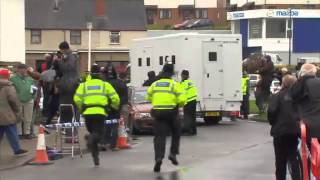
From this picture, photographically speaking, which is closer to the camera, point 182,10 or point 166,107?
point 166,107

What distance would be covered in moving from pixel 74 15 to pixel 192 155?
175ft

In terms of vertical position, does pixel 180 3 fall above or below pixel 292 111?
above

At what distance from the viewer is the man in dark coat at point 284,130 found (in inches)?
394

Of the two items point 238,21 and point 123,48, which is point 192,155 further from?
point 238,21

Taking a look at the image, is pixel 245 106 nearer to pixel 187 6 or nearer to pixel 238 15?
pixel 238 15

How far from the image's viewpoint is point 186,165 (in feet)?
45.1

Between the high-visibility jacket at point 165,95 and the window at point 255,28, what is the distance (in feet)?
241

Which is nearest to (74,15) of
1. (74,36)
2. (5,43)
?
(74,36)

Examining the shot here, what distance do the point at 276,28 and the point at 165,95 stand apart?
74079mm

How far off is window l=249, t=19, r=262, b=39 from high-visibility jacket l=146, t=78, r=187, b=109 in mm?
73511

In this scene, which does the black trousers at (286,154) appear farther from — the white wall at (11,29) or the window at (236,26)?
the window at (236,26)

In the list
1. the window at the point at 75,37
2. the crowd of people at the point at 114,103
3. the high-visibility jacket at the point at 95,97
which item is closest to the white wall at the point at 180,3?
the window at the point at 75,37

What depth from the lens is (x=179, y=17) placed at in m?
111

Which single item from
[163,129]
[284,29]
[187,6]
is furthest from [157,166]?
[187,6]
